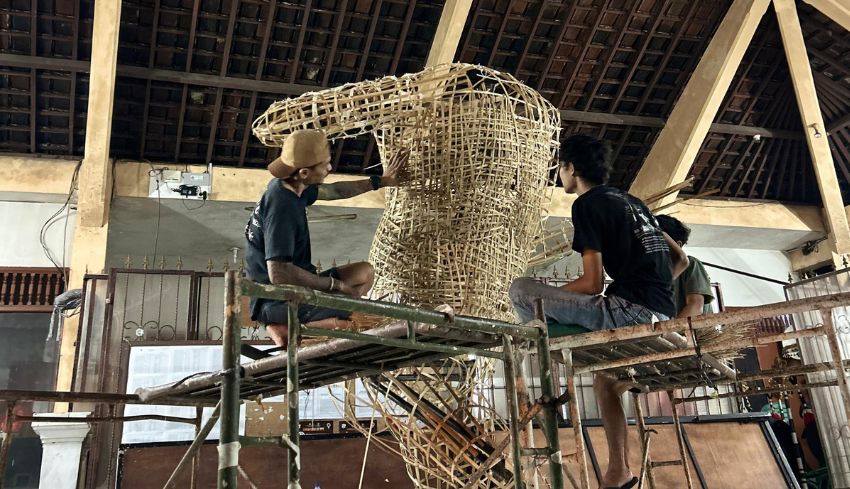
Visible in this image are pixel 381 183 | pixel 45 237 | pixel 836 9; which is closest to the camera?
pixel 381 183

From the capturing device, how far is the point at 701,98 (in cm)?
663

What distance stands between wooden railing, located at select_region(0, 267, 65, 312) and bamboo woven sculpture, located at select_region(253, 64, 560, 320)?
435 centimetres

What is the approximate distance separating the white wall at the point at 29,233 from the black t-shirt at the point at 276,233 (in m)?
4.75

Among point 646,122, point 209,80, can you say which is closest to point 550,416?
point 209,80

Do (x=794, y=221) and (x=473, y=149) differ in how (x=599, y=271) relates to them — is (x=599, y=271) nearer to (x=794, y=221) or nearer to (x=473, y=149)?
(x=473, y=149)

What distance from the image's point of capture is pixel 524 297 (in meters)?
2.72

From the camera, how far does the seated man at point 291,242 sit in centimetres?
250

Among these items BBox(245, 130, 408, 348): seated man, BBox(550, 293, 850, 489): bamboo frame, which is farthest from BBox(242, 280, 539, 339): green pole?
BBox(245, 130, 408, 348): seated man

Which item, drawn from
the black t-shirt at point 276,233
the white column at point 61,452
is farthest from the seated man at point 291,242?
the white column at point 61,452

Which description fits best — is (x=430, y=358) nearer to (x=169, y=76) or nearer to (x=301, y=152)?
(x=301, y=152)

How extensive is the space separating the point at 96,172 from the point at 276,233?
379cm

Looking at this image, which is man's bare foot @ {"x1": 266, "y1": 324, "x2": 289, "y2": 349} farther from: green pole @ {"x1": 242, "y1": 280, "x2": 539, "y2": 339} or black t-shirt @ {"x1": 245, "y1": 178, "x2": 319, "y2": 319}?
green pole @ {"x1": 242, "y1": 280, "x2": 539, "y2": 339}

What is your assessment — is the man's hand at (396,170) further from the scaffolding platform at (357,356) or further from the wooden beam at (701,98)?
the wooden beam at (701,98)

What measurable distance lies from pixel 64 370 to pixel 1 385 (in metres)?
1.54
